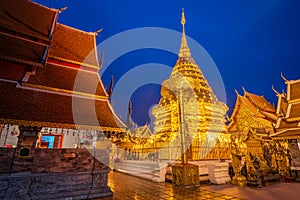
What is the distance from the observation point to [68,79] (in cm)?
782

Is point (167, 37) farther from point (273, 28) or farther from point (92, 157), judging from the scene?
point (92, 157)

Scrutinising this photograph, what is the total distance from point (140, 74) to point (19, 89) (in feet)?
188

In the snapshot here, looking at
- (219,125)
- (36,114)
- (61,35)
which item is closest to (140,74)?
(219,125)

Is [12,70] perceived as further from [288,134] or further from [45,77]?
[288,134]

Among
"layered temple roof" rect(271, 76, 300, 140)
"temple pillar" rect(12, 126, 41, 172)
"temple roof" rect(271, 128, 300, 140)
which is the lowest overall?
"temple pillar" rect(12, 126, 41, 172)

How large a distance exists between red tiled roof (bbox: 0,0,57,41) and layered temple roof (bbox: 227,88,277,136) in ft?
58.2

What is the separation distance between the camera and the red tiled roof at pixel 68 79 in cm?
718

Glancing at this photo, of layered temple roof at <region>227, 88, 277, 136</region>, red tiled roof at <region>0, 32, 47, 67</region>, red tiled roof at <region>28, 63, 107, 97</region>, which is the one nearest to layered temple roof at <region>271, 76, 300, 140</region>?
layered temple roof at <region>227, 88, 277, 136</region>

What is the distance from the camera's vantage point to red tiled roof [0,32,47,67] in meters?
6.59

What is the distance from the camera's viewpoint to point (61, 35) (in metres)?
9.43

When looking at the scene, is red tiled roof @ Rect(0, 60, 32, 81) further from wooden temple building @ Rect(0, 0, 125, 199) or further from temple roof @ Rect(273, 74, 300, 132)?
temple roof @ Rect(273, 74, 300, 132)

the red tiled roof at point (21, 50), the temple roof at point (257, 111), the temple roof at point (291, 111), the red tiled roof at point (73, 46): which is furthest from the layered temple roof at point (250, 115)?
the red tiled roof at point (21, 50)

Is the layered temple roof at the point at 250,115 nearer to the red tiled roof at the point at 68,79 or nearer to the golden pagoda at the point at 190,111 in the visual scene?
the golden pagoda at the point at 190,111

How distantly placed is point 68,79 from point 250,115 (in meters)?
17.2
